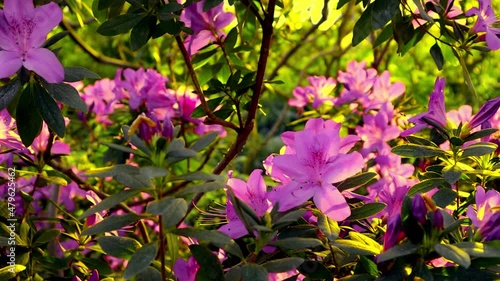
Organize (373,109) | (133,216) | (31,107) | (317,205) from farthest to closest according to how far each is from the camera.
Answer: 1. (373,109)
2. (31,107)
3. (317,205)
4. (133,216)

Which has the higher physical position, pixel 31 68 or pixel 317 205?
pixel 31 68

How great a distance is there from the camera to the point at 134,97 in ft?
7.19

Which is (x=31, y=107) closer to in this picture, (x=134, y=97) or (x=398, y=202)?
(x=398, y=202)

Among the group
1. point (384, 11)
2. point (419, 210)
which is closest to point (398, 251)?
point (419, 210)

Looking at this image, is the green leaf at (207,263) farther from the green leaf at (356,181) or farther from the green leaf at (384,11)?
the green leaf at (384,11)

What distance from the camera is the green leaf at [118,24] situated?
138cm

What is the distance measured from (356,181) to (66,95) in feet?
1.67

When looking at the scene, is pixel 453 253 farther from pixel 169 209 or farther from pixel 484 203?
pixel 169 209

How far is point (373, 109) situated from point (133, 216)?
58.1 inches

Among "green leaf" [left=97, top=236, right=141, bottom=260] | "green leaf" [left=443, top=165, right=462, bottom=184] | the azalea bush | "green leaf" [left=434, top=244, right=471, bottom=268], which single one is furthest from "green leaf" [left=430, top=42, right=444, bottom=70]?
"green leaf" [left=97, top=236, right=141, bottom=260]

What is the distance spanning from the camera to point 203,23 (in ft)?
5.52

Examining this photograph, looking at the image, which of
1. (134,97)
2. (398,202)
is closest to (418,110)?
(134,97)

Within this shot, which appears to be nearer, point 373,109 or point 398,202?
point 398,202

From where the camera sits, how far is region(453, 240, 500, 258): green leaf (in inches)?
36.7
